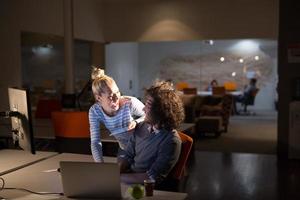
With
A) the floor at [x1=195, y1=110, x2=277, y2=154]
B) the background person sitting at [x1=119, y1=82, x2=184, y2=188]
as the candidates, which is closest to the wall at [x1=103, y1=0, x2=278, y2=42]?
the floor at [x1=195, y1=110, x2=277, y2=154]

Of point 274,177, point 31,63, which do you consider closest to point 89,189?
point 274,177

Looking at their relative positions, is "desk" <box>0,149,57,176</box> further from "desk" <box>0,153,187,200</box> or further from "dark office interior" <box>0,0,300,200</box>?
"dark office interior" <box>0,0,300,200</box>

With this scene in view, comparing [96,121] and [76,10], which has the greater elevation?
[76,10]

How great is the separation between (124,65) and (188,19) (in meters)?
4.43

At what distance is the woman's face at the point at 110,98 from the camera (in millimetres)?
2998

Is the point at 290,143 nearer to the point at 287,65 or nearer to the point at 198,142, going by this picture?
the point at 287,65

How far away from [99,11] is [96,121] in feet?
20.9

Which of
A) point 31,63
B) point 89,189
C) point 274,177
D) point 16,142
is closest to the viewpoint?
point 89,189

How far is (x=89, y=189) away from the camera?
215 centimetres

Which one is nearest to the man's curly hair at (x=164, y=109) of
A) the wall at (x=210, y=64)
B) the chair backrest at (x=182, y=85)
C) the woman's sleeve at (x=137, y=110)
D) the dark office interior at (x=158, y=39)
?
the woman's sleeve at (x=137, y=110)

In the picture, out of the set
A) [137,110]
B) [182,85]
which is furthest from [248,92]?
[137,110]

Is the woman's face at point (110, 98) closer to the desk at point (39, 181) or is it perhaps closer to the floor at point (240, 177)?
the desk at point (39, 181)

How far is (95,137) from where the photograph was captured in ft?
10.1

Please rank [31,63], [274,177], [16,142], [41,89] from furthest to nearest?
[41,89]
[31,63]
[274,177]
[16,142]
